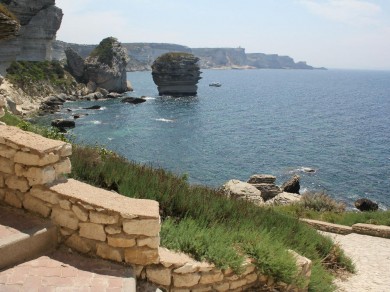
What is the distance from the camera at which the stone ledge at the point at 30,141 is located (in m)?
5.78

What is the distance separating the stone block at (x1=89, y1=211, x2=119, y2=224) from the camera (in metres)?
5.34

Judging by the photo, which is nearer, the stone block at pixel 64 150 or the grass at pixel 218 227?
the stone block at pixel 64 150

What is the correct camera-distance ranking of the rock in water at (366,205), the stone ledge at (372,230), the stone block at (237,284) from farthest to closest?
the rock in water at (366,205), the stone ledge at (372,230), the stone block at (237,284)

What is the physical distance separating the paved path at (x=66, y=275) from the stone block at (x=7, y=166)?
4.82 ft

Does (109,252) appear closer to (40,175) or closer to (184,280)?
(184,280)

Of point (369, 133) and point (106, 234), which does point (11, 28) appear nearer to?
point (106, 234)

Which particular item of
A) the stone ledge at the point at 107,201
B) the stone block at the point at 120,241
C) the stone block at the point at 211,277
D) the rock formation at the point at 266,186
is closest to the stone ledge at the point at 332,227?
the stone block at the point at 211,277

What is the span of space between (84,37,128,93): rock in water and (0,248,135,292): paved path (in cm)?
8804

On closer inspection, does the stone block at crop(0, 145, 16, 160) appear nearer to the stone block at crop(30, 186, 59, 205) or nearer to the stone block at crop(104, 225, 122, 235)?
the stone block at crop(30, 186, 59, 205)

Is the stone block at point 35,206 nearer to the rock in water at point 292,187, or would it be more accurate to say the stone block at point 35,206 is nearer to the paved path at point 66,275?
the paved path at point 66,275

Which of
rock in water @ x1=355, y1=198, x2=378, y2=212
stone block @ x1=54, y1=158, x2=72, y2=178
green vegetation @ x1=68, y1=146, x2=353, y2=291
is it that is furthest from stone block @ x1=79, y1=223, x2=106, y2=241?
rock in water @ x1=355, y1=198, x2=378, y2=212

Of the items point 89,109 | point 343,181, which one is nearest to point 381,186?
point 343,181

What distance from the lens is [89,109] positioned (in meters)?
69.8

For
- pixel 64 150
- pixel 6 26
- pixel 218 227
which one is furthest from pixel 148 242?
pixel 6 26
